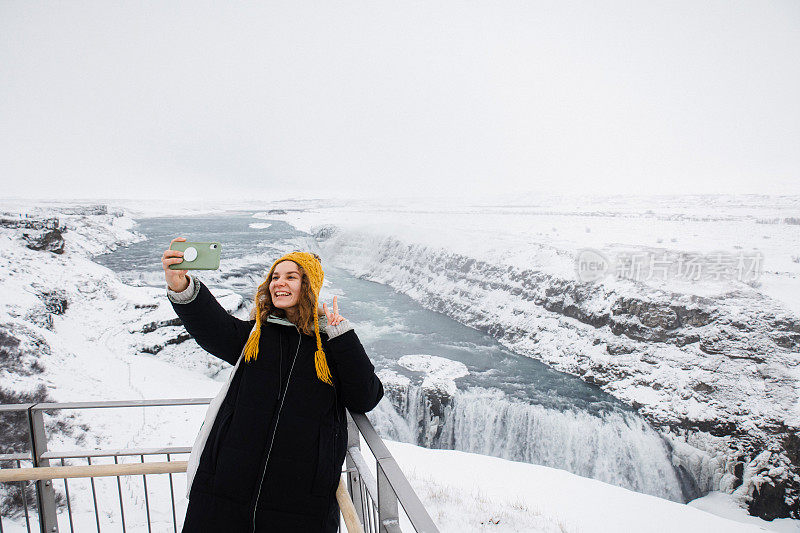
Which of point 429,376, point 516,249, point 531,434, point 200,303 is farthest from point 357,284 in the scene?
point 200,303

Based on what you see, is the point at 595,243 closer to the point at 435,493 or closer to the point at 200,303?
the point at 435,493

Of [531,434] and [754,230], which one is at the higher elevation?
[754,230]

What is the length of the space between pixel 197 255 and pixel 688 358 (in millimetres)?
17714

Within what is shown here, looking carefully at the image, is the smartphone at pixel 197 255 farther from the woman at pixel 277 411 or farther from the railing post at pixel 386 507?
the railing post at pixel 386 507

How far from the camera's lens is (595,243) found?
24266mm

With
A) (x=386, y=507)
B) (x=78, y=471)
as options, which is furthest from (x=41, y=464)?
(x=386, y=507)

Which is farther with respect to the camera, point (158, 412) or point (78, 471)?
point (158, 412)

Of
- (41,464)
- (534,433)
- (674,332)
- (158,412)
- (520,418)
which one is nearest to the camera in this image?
(41,464)

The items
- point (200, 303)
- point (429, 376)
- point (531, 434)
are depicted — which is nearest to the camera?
point (200, 303)

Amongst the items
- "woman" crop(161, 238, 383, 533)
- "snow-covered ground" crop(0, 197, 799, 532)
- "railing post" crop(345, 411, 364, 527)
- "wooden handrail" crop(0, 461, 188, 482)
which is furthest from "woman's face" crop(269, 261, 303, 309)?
"snow-covered ground" crop(0, 197, 799, 532)

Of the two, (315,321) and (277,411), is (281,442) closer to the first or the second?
(277,411)

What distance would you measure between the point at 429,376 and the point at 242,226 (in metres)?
44.4

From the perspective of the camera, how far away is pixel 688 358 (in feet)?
47.3

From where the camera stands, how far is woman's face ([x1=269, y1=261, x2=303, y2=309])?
7.48 feet
